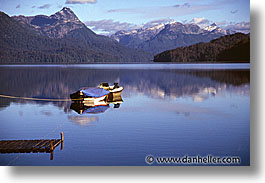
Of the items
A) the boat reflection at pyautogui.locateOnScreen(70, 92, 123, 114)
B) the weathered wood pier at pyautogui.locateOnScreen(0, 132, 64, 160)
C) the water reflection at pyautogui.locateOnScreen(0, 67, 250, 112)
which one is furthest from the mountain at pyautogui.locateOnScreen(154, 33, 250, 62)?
the weathered wood pier at pyautogui.locateOnScreen(0, 132, 64, 160)

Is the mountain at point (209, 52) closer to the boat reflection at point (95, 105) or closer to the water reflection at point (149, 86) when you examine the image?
the water reflection at point (149, 86)

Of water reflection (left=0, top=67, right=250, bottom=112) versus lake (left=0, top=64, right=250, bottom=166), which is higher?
water reflection (left=0, top=67, right=250, bottom=112)

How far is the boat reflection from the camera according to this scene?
812 inches

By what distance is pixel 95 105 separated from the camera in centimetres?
2280

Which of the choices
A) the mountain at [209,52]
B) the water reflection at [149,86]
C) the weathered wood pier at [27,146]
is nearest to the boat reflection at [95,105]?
the water reflection at [149,86]

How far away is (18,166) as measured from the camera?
333 inches

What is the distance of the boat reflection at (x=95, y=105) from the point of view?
2062 cm

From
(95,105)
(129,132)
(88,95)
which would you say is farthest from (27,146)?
(88,95)

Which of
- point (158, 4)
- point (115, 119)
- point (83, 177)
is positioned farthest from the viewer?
point (115, 119)

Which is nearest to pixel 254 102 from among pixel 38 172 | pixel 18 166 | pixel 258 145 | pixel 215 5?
pixel 258 145

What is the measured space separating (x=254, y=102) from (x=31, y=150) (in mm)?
6832

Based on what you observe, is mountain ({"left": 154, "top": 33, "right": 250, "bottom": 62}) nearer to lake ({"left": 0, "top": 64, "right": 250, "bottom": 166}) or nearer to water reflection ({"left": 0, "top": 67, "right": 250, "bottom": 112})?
water reflection ({"left": 0, "top": 67, "right": 250, "bottom": 112})

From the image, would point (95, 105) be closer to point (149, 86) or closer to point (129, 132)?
point (129, 132)

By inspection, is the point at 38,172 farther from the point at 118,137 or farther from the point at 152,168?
the point at 118,137
